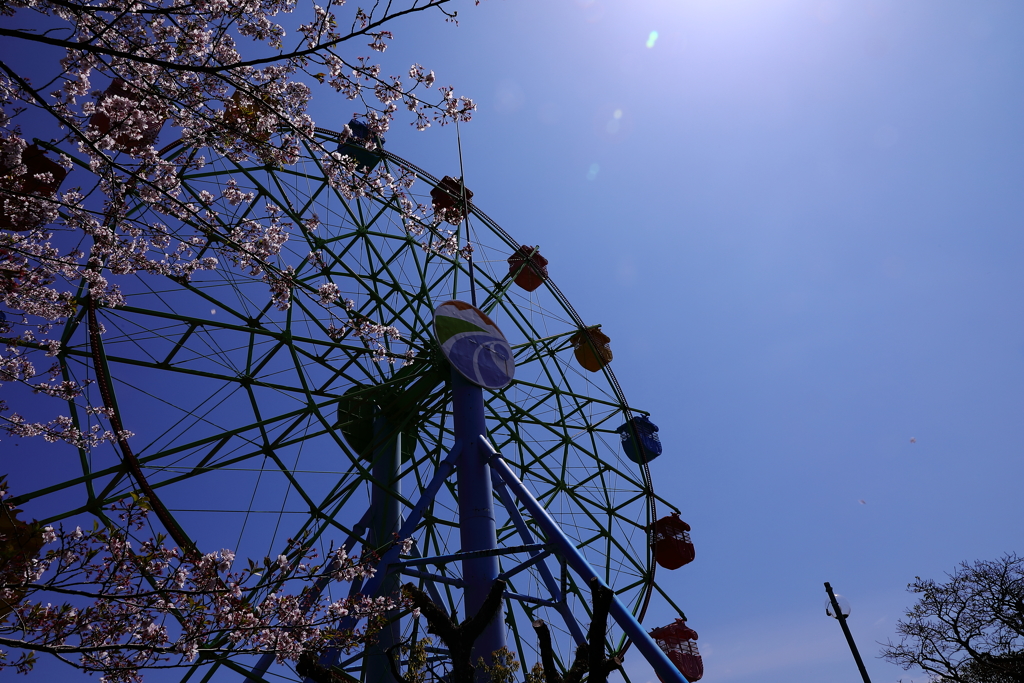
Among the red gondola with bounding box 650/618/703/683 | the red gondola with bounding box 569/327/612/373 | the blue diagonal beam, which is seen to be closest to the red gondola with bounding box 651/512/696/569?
the red gondola with bounding box 650/618/703/683

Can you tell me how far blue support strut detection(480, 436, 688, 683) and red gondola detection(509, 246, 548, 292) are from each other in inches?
304

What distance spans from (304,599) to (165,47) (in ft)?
17.4

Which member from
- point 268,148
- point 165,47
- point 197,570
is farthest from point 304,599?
point 165,47

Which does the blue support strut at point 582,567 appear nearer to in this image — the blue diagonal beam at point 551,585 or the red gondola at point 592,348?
the blue diagonal beam at point 551,585

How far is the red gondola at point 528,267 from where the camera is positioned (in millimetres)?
17797

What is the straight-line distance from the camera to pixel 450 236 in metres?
7.91

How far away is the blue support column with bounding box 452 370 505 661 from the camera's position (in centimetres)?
922

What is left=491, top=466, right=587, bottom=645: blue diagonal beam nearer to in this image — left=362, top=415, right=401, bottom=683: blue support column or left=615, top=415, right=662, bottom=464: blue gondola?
left=362, top=415, right=401, bottom=683: blue support column

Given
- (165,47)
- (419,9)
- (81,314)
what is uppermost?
(81,314)

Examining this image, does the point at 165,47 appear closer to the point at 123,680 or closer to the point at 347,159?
the point at 347,159

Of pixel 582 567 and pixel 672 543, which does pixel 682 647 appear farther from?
pixel 582 567

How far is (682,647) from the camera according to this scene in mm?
15438

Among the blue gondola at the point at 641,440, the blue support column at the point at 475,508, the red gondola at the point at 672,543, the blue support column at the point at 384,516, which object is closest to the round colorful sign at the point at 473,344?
the blue support column at the point at 475,508

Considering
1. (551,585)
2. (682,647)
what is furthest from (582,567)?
(682,647)
